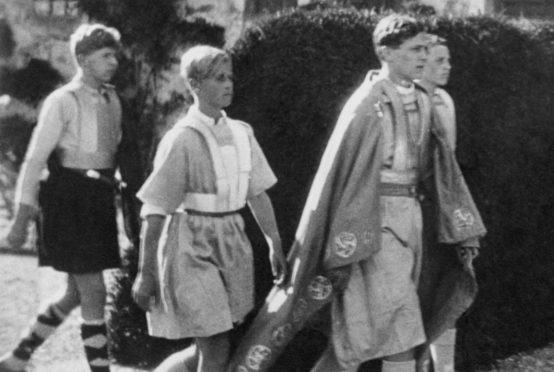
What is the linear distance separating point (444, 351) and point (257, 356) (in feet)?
3.54

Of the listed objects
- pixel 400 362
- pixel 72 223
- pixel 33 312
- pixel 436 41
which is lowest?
pixel 33 312

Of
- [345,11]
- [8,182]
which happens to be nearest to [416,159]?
[345,11]

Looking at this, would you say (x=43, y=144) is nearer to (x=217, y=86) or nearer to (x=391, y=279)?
(x=217, y=86)

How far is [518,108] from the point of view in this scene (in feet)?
24.5

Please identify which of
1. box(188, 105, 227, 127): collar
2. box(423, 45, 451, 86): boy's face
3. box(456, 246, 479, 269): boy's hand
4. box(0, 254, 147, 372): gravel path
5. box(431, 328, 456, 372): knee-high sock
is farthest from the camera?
box(0, 254, 147, 372): gravel path

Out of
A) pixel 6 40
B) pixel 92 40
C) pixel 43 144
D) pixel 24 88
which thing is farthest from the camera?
pixel 6 40

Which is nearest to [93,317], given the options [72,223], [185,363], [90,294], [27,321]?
[90,294]

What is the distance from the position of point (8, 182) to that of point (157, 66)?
7.00 feet

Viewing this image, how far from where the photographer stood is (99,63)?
602 centimetres

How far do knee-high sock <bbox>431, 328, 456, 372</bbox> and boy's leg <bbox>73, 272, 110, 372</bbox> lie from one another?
1.47 meters

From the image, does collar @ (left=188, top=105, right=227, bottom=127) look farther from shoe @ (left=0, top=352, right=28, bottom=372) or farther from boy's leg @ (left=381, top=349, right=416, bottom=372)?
shoe @ (left=0, top=352, right=28, bottom=372)

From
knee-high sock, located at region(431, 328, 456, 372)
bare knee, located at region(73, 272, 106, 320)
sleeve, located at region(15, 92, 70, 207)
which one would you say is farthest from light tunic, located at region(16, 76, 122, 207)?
knee-high sock, located at region(431, 328, 456, 372)

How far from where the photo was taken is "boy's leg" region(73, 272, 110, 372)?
20.1 ft

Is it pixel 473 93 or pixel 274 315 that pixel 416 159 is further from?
pixel 473 93
